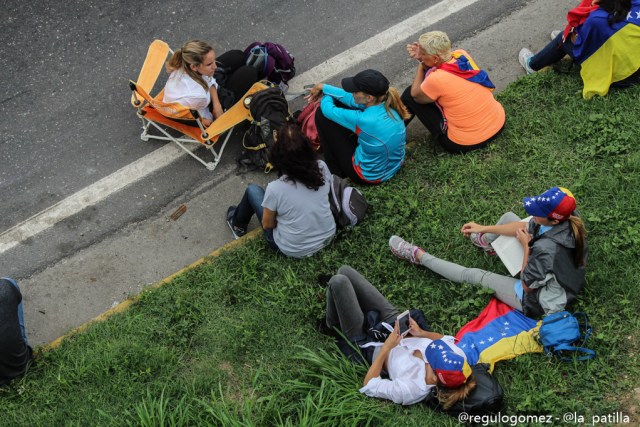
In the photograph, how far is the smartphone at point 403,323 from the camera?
4805 millimetres

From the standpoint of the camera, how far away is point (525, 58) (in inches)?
278

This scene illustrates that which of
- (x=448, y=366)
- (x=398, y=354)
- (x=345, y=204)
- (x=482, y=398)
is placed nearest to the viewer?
(x=448, y=366)

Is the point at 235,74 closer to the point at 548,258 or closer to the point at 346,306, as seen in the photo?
the point at 346,306

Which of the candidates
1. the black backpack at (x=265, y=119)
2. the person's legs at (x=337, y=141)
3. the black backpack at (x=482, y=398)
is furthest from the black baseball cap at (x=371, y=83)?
the black backpack at (x=482, y=398)

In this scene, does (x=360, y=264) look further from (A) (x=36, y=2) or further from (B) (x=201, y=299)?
(A) (x=36, y=2)

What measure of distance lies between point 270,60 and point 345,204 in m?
1.91

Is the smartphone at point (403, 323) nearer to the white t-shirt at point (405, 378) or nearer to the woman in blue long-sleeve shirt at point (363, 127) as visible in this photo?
the white t-shirt at point (405, 378)

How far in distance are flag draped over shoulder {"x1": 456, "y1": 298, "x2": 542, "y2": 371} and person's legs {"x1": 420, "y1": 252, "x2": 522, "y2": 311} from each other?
0.10 metres

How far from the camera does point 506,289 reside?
5172 mm

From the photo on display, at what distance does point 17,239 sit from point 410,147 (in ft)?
12.3

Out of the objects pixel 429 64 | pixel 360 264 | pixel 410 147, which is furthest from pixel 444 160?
pixel 360 264

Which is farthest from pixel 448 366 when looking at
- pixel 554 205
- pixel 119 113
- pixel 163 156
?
pixel 119 113

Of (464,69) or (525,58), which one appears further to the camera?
(525,58)

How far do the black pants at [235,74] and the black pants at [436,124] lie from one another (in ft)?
5.15
